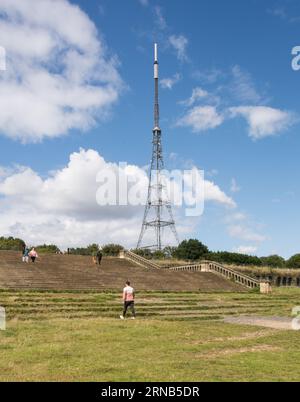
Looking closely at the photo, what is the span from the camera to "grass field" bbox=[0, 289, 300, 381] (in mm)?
8953

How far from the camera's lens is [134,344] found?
12.4m

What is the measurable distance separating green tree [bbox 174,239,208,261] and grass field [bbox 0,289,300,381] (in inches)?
2652

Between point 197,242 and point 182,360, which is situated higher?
point 197,242

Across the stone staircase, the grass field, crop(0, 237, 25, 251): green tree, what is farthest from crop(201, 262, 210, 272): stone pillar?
the grass field

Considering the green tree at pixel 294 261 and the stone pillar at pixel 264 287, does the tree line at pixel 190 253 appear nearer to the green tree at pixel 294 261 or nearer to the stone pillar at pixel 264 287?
the green tree at pixel 294 261

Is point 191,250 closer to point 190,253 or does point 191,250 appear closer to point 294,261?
point 190,253

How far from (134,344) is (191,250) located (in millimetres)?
79111

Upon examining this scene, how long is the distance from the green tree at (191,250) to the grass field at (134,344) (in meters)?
67.4

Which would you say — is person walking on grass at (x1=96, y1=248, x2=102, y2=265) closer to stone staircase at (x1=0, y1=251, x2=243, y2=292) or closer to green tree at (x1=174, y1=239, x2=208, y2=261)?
stone staircase at (x1=0, y1=251, x2=243, y2=292)

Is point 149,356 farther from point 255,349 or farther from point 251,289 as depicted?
point 251,289

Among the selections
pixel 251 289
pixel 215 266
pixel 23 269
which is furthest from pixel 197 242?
pixel 23 269

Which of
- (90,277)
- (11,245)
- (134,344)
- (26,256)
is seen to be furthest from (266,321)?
(11,245)
